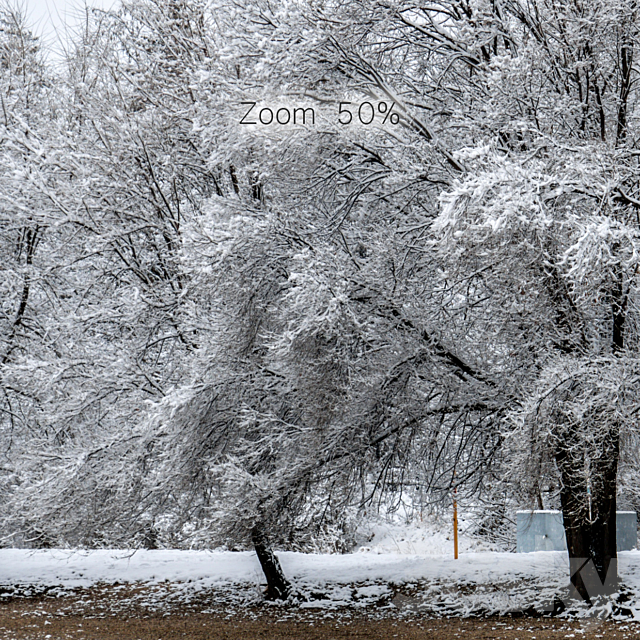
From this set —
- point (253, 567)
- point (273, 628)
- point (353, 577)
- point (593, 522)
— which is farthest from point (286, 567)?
point (593, 522)

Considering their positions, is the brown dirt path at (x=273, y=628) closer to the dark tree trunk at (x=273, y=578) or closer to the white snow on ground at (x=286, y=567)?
the dark tree trunk at (x=273, y=578)

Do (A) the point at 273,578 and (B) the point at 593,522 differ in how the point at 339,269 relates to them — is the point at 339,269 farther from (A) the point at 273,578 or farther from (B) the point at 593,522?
(A) the point at 273,578

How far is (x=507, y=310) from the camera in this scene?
25.9 feet

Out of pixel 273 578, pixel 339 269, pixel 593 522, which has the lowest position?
pixel 273 578

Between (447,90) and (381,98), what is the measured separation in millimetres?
971

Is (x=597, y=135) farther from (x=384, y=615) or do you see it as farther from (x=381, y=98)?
(x=384, y=615)

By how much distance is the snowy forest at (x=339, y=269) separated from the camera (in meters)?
7.20

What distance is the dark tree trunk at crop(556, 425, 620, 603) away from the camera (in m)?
7.40

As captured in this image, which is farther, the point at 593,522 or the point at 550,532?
the point at 550,532

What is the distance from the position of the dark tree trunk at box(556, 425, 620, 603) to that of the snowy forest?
0.13ft

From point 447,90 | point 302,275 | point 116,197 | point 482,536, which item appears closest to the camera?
point 302,275

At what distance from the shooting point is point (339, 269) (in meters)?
8.12

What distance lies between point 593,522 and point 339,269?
331 cm

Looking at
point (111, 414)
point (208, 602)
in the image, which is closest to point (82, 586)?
point (208, 602)
